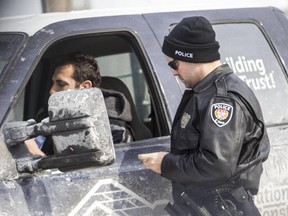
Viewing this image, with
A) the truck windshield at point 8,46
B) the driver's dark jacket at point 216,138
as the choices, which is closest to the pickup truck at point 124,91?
the truck windshield at point 8,46

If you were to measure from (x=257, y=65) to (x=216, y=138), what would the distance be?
1099mm

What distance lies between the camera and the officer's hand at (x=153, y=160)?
144 inches

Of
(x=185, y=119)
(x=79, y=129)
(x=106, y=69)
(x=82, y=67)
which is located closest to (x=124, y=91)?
(x=82, y=67)

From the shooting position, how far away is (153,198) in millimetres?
3791

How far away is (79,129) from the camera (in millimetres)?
3135

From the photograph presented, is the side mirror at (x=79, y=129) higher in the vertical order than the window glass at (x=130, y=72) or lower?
higher

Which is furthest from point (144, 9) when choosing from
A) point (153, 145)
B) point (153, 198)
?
point (153, 198)

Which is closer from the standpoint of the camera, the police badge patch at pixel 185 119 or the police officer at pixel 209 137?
the police officer at pixel 209 137

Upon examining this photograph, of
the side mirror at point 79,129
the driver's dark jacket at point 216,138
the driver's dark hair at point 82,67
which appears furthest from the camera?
the driver's dark hair at point 82,67

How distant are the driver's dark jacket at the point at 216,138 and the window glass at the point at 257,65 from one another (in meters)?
0.64

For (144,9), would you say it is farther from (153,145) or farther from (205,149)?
(205,149)

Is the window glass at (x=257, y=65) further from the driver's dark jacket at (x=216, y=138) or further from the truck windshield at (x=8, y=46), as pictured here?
the truck windshield at (x=8, y=46)

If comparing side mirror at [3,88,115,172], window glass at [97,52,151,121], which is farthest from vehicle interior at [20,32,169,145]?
side mirror at [3,88,115,172]

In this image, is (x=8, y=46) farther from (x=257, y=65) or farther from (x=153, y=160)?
(x=257, y=65)
